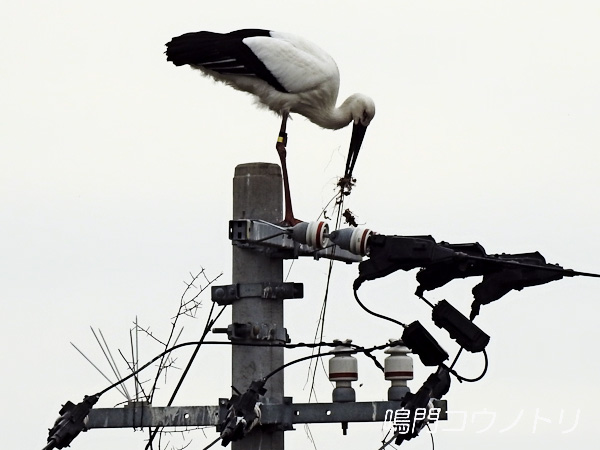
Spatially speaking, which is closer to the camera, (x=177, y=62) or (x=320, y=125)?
(x=177, y=62)

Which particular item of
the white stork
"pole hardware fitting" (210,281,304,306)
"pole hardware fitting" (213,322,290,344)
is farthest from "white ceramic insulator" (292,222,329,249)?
the white stork

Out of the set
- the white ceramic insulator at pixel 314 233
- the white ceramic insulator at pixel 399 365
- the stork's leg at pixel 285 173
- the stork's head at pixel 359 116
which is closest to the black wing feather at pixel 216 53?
the stork's leg at pixel 285 173

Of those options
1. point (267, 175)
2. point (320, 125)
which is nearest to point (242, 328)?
point (267, 175)

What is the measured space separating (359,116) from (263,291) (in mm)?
4336

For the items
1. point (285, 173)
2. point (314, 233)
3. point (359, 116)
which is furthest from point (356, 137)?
point (314, 233)

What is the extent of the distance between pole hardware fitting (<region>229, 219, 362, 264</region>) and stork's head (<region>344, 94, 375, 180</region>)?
394 cm

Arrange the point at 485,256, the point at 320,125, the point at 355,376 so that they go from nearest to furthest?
the point at 485,256, the point at 355,376, the point at 320,125

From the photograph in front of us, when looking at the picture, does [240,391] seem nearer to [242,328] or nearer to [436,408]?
[242,328]

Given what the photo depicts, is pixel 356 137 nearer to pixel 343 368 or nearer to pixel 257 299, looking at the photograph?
pixel 257 299

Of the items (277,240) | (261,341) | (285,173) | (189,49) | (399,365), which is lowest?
(399,365)

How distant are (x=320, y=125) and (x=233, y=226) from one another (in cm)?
433

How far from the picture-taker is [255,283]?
8.20 metres

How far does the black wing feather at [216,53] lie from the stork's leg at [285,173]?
0.44m

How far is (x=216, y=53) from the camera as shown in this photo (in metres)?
11.4
